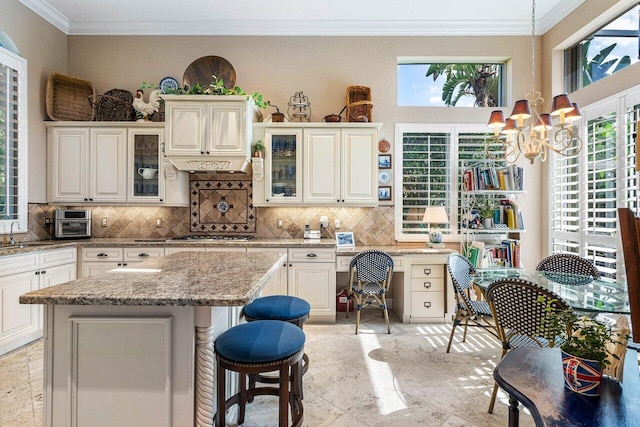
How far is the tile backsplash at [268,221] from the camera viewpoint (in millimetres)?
4449

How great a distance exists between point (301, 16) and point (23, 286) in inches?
169

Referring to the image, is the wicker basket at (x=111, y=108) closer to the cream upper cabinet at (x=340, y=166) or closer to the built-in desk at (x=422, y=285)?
the cream upper cabinet at (x=340, y=166)

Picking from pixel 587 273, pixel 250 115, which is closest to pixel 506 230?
pixel 587 273

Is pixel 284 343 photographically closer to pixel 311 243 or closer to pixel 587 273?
pixel 311 243

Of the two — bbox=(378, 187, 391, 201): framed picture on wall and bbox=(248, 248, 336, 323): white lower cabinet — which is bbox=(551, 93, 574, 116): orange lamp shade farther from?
bbox=(248, 248, 336, 323): white lower cabinet

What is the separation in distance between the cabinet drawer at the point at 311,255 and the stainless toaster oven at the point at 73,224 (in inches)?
106

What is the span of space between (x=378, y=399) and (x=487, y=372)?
107 cm

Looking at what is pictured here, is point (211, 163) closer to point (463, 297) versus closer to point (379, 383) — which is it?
point (379, 383)

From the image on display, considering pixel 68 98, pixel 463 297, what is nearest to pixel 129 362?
pixel 463 297

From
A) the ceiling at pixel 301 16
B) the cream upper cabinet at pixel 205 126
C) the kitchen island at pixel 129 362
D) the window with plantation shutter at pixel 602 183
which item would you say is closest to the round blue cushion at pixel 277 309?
the kitchen island at pixel 129 362

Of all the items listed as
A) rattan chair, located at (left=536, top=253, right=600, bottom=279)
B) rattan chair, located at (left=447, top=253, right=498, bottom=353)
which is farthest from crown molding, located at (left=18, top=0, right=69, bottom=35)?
rattan chair, located at (left=536, top=253, right=600, bottom=279)

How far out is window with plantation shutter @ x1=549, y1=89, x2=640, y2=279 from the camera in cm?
303

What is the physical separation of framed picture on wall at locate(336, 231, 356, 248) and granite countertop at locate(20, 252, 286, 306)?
6.93 feet

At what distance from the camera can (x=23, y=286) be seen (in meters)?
3.21
